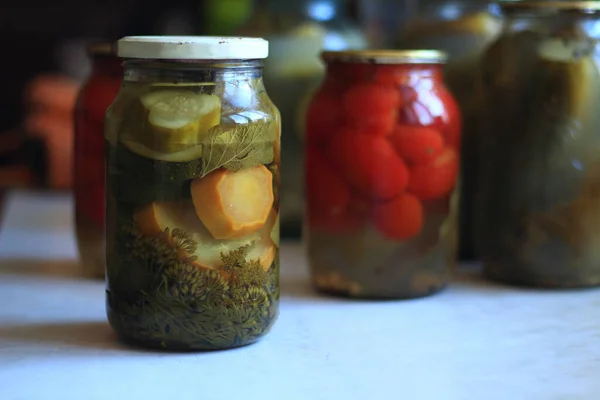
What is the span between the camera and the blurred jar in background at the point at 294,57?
1089 millimetres

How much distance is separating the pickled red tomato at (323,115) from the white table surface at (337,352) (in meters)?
0.15

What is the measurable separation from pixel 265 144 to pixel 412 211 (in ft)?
0.66

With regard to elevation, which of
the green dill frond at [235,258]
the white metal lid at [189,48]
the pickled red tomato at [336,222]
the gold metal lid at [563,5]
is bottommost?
the pickled red tomato at [336,222]

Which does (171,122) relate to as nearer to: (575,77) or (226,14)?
(575,77)

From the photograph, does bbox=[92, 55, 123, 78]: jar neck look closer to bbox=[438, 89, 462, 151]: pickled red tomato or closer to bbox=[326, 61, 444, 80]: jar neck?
bbox=[326, 61, 444, 80]: jar neck

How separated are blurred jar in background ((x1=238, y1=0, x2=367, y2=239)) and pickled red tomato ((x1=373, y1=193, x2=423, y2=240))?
0.25 m

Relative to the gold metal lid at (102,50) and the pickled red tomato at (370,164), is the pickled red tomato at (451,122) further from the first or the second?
the gold metal lid at (102,50)

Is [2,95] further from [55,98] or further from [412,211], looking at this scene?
[412,211]

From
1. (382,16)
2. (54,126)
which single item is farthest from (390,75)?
(54,126)

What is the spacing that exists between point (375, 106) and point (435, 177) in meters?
0.09

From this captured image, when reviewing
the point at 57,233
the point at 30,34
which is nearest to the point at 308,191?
the point at 57,233

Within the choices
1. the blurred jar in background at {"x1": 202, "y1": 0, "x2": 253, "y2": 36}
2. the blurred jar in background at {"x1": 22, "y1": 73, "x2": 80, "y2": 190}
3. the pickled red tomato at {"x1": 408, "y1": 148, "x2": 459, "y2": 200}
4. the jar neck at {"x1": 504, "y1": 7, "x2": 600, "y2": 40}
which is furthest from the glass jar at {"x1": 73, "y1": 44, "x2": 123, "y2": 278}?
the blurred jar in background at {"x1": 22, "y1": 73, "x2": 80, "y2": 190}

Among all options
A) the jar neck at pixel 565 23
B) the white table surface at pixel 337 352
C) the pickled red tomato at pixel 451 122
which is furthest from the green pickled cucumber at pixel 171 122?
the jar neck at pixel 565 23

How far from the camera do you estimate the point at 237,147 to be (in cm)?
68
